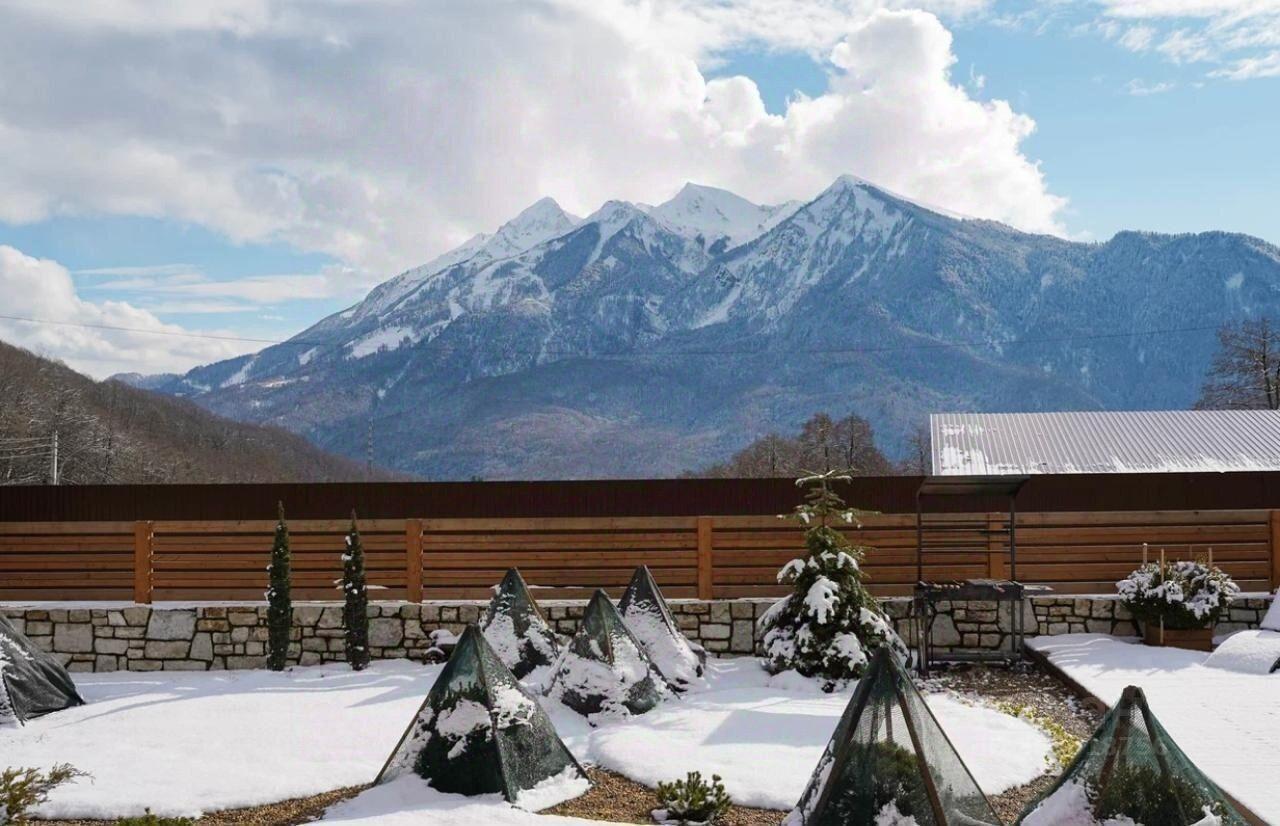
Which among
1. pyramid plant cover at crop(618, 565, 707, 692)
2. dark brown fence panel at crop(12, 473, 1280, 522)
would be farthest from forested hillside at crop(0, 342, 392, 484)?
pyramid plant cover at crop(618, 565, 707, 692)

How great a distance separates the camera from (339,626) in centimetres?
1344

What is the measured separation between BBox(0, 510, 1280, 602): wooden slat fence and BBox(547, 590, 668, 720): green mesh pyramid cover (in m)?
3.08

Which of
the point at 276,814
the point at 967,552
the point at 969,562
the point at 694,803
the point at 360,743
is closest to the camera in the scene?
the point at 694,803

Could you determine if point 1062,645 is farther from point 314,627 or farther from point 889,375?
point 889,375

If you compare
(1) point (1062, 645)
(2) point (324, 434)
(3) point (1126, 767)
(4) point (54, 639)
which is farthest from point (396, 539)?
(2) point (324, 434)

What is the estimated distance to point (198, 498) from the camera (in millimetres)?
18516

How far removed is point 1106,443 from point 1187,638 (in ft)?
33.9

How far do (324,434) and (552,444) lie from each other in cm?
5284

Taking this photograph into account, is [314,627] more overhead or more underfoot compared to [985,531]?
more underfoot

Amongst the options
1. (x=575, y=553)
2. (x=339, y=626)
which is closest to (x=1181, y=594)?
(x=575, y=553)

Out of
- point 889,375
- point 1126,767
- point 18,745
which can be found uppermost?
point 889,375

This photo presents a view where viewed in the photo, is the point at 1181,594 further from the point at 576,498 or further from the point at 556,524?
the point at 576,498

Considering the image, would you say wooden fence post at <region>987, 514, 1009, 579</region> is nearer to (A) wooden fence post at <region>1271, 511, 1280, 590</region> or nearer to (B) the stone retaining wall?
(B) the stone retaining wall

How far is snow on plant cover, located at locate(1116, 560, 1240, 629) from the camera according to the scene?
11883mm
